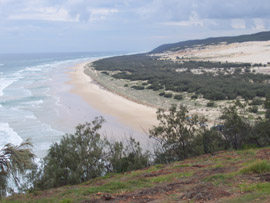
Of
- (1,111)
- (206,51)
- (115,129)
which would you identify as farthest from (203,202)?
(206,51)

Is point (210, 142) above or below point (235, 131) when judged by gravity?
below

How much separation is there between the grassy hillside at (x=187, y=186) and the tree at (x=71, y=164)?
1.22 meters

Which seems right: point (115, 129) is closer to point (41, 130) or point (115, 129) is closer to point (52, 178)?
point (41, 130)

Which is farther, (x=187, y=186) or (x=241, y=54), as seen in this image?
(x=241, y=54)

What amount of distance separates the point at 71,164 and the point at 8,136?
33.2 feet

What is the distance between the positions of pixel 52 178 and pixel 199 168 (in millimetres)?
5445

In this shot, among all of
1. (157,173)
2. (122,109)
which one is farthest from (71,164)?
(122,109)

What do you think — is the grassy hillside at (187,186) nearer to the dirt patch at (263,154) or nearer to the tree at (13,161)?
the dirt patch at (263,154)

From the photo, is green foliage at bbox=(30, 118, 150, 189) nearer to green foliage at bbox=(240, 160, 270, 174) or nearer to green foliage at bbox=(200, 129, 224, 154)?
green foliage at bbox=(200, 129, 224, 154)

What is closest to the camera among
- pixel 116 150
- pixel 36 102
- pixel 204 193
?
pixel 204 193

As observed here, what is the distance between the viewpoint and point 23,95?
38.7 metres

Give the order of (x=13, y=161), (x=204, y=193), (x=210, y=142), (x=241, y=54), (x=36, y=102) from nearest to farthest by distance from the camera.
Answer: (x=204, y=193) → (x=13, y=161) → (x=210, y=142) → (x=36, y=102) → (x=241, y=54)

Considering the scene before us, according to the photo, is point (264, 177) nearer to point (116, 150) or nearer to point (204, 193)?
point (204, 193)

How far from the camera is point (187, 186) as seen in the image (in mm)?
8203
